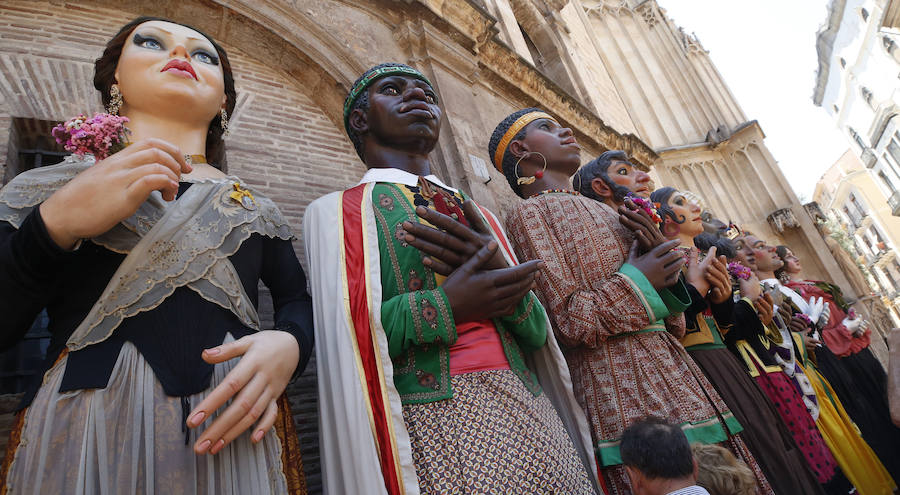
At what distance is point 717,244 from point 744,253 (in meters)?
0.64

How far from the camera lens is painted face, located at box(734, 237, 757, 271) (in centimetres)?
465

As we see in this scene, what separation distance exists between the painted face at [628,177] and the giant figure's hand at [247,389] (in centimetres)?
252

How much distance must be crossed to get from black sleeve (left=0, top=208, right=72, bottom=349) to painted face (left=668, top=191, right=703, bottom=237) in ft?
11.5

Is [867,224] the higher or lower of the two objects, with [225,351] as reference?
higher

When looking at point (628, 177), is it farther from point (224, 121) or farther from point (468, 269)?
point (224, 121)

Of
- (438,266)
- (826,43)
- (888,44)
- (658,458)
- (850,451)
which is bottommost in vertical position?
(850,451)

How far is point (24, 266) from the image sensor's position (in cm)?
127

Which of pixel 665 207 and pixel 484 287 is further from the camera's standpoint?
pixel 665 207

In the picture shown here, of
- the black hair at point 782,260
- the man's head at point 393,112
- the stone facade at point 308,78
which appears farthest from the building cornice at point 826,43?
the man's head at point 393,112

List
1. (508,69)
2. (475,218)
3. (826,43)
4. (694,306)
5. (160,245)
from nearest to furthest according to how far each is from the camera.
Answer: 1. (160,245)
2. (475,218)
3. (694,306)
4. (508,69)
5. (826,43)

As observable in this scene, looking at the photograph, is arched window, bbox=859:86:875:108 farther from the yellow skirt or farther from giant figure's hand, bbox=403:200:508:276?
giant figure's hand, bbox=403:200:508:276

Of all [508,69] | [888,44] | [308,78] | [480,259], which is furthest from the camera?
[888,44]

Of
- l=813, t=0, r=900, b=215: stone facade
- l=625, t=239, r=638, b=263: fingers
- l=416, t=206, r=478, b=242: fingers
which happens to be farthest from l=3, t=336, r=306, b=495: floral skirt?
l=813, t=0, r=900, b=215: stone facade

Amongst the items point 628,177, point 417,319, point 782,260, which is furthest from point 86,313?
point 782,260
